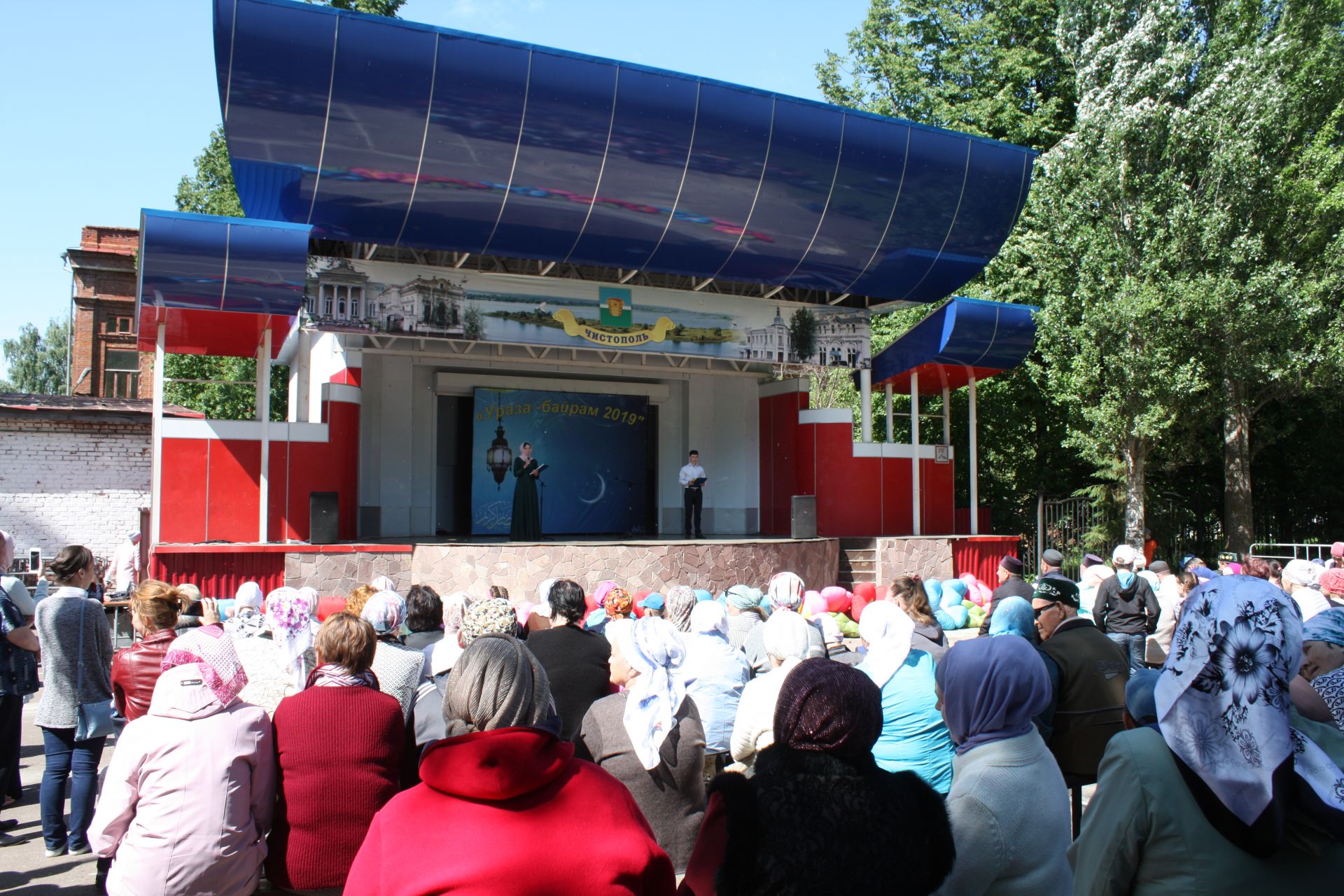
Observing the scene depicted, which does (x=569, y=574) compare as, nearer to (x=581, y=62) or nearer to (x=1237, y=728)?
(x=581, y=62)

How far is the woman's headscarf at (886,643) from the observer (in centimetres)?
389

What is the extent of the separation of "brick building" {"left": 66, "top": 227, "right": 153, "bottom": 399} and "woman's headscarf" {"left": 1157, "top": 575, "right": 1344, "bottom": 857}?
36.8 m

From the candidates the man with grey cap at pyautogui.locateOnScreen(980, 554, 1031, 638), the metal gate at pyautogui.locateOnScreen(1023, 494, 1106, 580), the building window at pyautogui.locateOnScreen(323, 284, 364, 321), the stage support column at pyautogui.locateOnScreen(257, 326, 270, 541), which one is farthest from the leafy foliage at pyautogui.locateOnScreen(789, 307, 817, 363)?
the man with grey cap at pyautogui.locateOnScreen(980, 554, 1031, 638)

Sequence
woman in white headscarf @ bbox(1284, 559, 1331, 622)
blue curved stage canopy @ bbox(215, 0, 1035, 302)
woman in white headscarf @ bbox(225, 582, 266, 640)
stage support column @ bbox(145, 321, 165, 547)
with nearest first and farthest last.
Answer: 1. woman in white headscarf @ bbox(225, 582, 266, 640)
2. woman in white headscarf @ bbox(1284, 559, 1331, 622)
3. blue curved stage canopy @ bbox(215, 0, 1035, 302)
4. stage support column @ bbox(145, 321, 165, 547)

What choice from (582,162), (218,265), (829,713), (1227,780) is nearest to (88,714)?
(829,713)

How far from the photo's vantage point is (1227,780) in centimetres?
187

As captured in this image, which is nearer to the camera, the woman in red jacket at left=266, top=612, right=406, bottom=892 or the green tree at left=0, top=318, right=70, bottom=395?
the woman in red jacket at left=266, top=612, right=406, bottom=892

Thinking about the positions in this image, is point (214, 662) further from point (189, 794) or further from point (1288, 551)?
point (1288, 551)

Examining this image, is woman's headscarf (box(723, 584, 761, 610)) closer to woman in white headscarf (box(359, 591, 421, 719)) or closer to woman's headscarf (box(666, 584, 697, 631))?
woman's headscarf (box(666, 584, 697, 631))

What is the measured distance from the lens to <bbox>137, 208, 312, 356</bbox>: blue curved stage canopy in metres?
11.1

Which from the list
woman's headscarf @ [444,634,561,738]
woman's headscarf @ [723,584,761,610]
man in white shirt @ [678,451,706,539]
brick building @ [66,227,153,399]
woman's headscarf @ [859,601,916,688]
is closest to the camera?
woman's headscarf @ [444,634,561,738]

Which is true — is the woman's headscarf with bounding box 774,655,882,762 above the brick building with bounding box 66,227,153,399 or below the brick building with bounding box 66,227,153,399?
below

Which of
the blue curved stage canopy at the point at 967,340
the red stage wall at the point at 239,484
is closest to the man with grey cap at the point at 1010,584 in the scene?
the blue curved stage canopy at the point at 967,340

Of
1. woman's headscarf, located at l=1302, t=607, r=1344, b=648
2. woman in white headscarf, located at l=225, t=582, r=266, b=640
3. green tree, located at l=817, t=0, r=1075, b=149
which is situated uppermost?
green tree, located at l=817, t=0, r=1075, b=149
